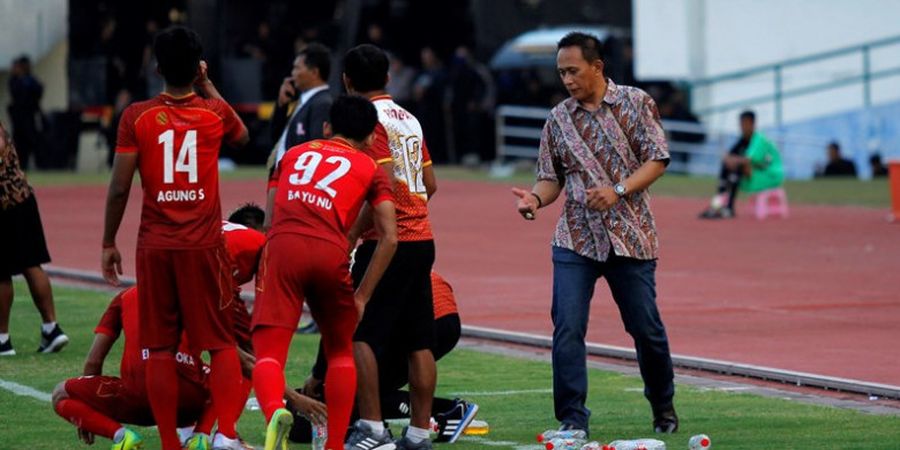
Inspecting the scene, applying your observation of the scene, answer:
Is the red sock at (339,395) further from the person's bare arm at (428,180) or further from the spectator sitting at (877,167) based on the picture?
the spectator sitting at (877,167)

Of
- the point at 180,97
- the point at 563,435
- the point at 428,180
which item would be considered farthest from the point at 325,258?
the point at 563,435

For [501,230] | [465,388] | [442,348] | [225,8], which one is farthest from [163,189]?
[225,8]

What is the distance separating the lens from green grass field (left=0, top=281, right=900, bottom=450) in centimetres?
930

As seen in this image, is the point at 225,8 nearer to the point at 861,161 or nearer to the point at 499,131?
the point at 499,131

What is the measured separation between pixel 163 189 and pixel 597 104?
219cm

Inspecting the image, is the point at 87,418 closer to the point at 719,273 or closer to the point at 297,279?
the point at 297,279

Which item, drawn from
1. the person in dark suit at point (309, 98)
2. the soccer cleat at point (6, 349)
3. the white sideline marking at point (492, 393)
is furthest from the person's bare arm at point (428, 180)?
the soccer cleat at point (6, 349)

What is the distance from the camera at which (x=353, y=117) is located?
336 inches

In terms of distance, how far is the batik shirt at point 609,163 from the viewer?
9.30m

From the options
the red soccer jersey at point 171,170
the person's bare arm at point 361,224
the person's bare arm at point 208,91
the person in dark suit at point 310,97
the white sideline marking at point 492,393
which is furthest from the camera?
the person in dark suit at point 310,97

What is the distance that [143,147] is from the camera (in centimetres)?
859

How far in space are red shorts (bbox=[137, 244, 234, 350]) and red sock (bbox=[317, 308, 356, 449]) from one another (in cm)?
52

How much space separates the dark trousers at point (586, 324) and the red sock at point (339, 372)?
1202 mm

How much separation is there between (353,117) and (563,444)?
175cm
